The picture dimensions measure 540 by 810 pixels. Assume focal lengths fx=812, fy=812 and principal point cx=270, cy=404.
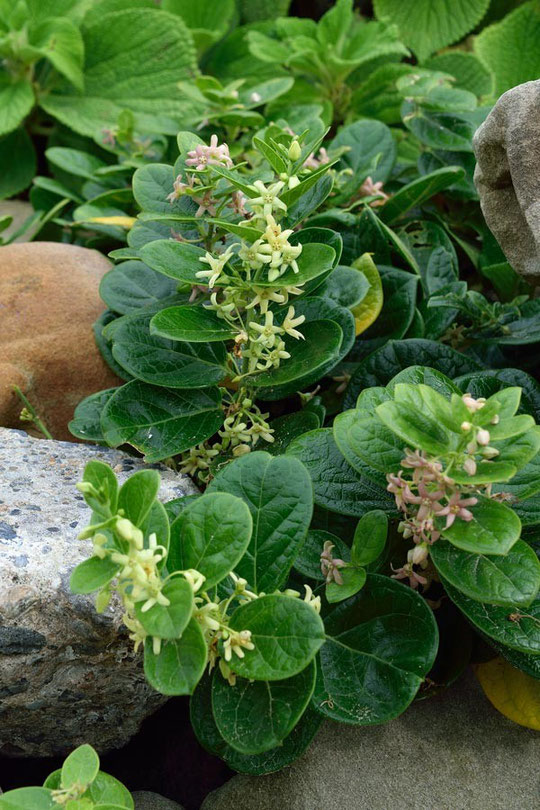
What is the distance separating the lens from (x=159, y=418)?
1.37 meters

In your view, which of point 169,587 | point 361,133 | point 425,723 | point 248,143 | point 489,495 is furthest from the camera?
point 248,143

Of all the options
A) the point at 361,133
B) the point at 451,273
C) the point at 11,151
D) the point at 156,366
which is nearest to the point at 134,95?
the point at 11,151

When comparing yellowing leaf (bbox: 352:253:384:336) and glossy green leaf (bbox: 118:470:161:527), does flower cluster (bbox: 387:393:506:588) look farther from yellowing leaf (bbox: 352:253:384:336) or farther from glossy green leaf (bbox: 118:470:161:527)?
yellowing leaf (bbox: 352:253:384:336)

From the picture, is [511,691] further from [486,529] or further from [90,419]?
[90,419]

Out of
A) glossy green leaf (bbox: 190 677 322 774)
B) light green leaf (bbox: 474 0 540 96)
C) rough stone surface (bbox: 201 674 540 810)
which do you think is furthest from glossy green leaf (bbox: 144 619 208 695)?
light green leaf (bbox: 474 0 540 96)

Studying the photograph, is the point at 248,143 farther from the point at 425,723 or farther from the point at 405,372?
the point at 425,723

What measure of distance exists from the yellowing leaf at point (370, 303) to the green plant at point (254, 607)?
0.52 m

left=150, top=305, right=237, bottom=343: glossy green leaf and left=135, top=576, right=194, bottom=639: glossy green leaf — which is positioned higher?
left=150, top=305, right=237, bottom=343: glossy green leaf

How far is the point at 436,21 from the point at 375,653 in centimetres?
270

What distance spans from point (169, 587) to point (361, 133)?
1.40 m

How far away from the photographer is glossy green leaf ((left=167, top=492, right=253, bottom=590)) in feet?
3.32

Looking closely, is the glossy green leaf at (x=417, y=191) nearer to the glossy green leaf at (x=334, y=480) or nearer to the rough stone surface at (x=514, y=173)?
the rough stone surface at (x=514, y=173)

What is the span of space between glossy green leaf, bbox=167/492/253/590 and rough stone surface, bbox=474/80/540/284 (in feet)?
2.22

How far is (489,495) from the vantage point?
1.06m
